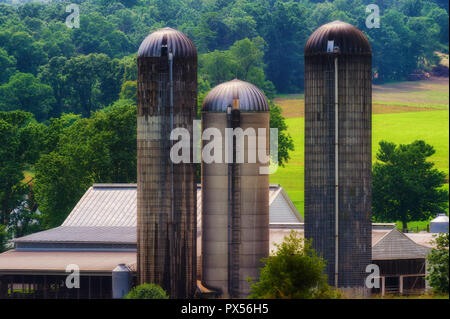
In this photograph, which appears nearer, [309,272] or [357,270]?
[309,272]

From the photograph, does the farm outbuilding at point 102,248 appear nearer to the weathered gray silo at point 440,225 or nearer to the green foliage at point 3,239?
the weathered gray silo at point 440,225

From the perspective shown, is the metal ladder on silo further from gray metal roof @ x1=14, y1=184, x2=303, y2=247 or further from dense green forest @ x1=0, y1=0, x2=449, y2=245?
dense green forest @ x1=0, y1=0, x2=449, y2=245

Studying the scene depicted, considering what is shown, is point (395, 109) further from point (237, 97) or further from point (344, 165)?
point (344, 165)

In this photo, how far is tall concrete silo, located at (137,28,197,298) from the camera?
63719 mm

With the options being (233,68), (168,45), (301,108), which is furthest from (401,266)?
(233,68)

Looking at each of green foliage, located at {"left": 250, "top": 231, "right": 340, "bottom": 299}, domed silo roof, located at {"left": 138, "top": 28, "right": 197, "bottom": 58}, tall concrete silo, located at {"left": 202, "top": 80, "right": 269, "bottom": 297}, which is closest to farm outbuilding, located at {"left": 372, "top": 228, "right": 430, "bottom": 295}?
tall concrete silo, located at {"left": 202, "top": 80, "right": 269, "bottom": 297}

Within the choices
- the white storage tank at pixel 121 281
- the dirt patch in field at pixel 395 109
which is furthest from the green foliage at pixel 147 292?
the dirt patch in field at pixel 395 109

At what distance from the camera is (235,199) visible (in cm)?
6425

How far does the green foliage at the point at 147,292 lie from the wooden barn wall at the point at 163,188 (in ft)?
6.92
